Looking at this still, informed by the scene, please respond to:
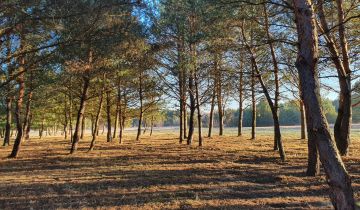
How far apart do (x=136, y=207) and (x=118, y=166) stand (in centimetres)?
724

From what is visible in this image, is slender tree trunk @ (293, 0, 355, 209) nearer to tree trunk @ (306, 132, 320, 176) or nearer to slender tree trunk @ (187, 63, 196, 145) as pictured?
tree trunk @ (306, 132, 320, 176)

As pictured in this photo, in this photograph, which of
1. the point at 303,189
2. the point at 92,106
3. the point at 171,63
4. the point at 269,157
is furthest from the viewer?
the point at 92,106

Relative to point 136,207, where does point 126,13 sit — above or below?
above

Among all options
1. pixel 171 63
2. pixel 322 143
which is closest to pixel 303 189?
pixel 322 143

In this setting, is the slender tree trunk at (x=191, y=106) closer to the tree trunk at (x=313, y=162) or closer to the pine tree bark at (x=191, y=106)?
the pine tree bark at (x=191, y=106)

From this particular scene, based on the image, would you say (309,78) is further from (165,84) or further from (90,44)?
(165,84)

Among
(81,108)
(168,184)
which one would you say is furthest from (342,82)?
(81,108)

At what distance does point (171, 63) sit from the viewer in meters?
26.1

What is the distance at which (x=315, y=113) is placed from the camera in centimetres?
653

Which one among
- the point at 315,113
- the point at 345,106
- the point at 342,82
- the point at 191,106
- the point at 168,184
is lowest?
the point at 168,184

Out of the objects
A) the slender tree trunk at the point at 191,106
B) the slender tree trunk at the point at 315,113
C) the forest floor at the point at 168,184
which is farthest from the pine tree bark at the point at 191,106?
the slender tree trunk at the point at 315,113

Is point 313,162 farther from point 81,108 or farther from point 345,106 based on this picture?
point 81,108

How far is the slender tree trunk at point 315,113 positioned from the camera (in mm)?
5984

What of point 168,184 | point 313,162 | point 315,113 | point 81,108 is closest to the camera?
point 315,113
